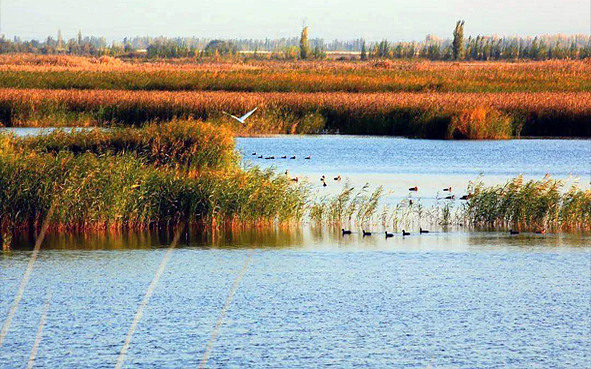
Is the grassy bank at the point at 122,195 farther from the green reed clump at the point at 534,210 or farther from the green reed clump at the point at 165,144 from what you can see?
the green reed clump at the point at 534,210

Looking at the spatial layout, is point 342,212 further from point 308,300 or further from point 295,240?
point 308,300

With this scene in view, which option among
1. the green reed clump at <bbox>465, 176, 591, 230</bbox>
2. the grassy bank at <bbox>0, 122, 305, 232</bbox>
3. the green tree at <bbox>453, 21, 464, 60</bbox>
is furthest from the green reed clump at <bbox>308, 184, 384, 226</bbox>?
the green tree at <bbox>453, 21, 464, 60</bbox>

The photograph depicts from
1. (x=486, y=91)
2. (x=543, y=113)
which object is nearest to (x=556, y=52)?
(x=486, y=91)

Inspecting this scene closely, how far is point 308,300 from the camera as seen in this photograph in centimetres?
1298

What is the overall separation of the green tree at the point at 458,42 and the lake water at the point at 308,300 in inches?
3655

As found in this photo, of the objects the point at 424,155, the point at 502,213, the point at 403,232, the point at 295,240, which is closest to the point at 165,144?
the point at 295,240

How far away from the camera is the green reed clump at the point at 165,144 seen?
22078mm

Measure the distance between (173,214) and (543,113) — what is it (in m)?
24.9

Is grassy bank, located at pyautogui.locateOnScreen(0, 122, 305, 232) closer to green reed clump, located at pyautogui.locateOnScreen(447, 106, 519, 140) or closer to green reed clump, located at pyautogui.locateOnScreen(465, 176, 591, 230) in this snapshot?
green reed clump, located at pyautogui.locateOnScreen(465, 176, 591, 230)

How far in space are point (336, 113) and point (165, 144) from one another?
64.7 feet

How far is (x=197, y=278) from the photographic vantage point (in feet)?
46.9

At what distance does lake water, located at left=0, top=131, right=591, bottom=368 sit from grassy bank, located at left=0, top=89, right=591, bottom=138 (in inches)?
822

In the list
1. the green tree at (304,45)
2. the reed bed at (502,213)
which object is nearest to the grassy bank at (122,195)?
the reed bed at (502,213)

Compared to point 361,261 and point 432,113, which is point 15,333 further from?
point 432,113
